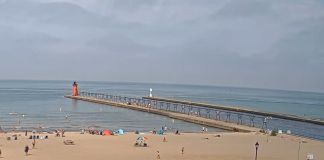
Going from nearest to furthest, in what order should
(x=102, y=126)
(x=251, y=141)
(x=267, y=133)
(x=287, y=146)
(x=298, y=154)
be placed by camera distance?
(x=298, y=154) → (x=287, y=146) → (x=251, y=141) → (x=267, y=133) → (x=102, y=126)

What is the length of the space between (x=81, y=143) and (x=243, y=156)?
622 inches

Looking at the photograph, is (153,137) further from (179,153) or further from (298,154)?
(298,154)

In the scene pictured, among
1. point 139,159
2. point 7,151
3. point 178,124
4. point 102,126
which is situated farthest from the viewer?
point 178,124

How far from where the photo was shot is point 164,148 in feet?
107

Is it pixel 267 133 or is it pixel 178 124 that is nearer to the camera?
pixel 267 133

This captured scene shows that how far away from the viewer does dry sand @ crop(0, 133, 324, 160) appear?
2755 centimetres

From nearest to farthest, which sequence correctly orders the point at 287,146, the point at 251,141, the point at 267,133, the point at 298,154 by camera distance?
the point at 298,154 → the point at 287,146 → the point at 251,141 → the point at 267,133

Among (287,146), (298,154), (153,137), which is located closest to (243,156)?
(298,154)

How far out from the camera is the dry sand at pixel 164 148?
2755cm

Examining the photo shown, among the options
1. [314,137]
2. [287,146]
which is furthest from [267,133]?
[287,146]

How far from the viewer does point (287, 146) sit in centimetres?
3591

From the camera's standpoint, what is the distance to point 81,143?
33.8m

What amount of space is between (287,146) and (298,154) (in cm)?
588

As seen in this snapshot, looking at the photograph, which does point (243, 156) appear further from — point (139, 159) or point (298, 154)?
point (139, 159)
